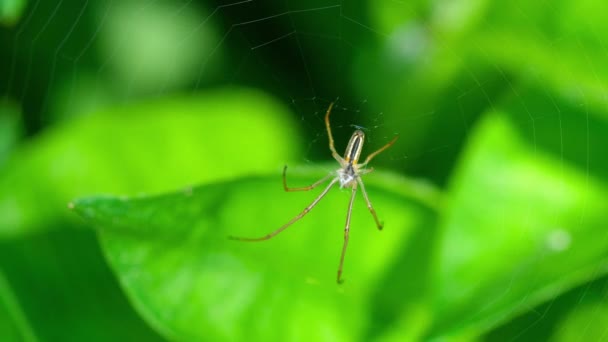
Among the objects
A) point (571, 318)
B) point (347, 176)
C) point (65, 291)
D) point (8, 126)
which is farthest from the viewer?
point (347, 176)

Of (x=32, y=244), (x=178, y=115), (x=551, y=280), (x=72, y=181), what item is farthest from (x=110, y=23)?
(x=551, y=280)

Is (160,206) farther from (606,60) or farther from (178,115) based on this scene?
(606,60)

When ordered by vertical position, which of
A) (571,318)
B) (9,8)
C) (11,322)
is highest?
(9,8)

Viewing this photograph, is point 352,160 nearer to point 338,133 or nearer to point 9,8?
point 338,133

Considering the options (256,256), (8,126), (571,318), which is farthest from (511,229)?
(8,126)

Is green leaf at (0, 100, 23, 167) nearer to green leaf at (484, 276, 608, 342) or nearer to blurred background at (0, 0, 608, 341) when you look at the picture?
blurred background at (0, 0, 608, 341)

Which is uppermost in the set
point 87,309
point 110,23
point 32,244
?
point 110,23

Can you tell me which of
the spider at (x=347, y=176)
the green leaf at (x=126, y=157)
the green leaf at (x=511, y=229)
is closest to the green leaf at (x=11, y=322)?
the green leaf at (x=126, y=157)
